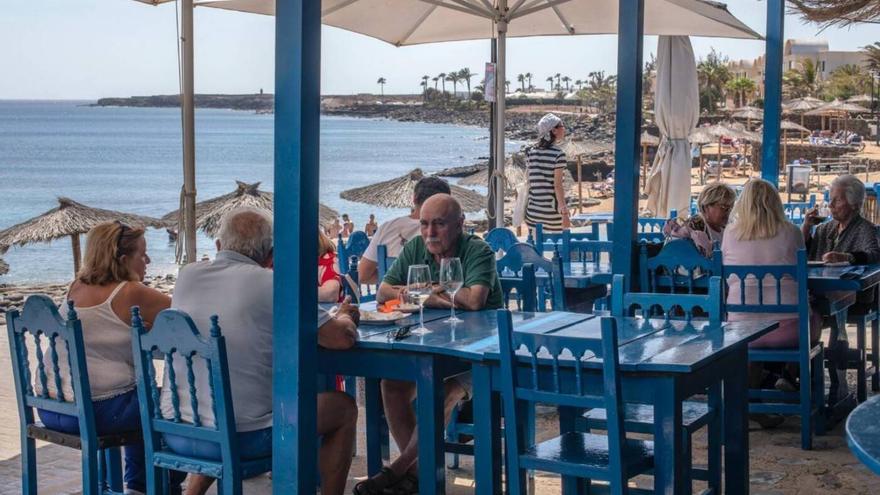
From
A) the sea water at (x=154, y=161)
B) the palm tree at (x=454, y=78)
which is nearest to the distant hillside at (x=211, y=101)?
the sea water at (x=154, y=161)

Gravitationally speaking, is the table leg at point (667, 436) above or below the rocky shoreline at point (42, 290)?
above

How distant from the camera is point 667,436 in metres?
3.42

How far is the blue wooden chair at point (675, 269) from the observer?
18.1ft

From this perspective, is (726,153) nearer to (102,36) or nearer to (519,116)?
(519,116)

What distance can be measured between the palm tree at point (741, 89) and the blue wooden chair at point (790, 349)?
250 feet

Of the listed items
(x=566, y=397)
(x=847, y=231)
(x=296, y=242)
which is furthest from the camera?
(x=847, y=231)

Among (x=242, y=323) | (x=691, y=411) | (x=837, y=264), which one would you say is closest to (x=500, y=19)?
(x=837, y=264)

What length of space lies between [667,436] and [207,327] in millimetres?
1472

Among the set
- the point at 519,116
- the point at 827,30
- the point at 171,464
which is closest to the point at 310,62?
the point at 171,464

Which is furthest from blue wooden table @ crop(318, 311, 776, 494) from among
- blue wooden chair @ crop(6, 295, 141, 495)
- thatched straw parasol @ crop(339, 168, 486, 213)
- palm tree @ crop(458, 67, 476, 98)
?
palm tree @ crop(458, 67, 476, 98)

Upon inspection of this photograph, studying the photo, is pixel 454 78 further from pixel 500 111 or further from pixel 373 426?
pixel 373 426

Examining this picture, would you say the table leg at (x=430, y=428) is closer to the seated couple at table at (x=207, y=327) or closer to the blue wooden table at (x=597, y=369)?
the blue wooden table at (x=597, y=369)

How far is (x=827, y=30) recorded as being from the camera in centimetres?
1077

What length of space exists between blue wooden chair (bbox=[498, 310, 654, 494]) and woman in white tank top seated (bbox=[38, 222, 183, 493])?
1304 millimetres
